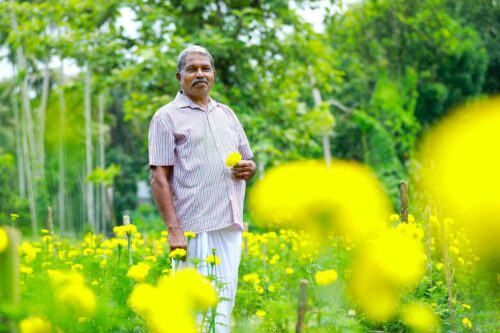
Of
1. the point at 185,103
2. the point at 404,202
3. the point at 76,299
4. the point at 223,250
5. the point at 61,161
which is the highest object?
Result: the point at 185,103

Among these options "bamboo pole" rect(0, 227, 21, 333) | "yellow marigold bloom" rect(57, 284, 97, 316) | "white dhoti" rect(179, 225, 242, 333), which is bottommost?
"white dhoti" rect(179, 225, 242, 333)

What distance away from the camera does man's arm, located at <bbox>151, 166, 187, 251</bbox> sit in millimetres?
2801

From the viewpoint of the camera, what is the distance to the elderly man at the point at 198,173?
287cm

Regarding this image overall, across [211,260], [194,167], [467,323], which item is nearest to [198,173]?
[194,167]

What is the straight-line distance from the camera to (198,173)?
291cm

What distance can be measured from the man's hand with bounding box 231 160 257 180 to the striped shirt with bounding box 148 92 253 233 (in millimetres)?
50

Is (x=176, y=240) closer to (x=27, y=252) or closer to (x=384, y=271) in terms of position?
(x=27, y=252)

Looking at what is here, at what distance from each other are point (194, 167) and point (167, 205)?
0.21m

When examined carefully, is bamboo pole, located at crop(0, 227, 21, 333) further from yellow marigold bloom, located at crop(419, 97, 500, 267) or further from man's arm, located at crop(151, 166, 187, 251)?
yellow marigold bloom, located at crop(419, 97, 500, 267)

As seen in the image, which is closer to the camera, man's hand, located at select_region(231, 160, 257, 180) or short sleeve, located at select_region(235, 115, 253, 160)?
man's hand, located at select_region(231, 160, 257, 180)

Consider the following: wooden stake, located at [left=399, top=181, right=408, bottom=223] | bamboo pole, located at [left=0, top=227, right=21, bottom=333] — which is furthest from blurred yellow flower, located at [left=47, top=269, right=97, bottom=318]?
wooden stake, located at [left=399, top=181, right=408, bottom=223]

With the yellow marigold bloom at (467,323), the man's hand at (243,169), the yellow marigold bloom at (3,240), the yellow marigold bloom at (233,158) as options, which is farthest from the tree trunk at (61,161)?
the yellow marigold bloom at (3,240)

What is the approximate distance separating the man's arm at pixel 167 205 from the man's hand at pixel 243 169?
0.29 metres

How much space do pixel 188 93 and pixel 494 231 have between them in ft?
4.78
